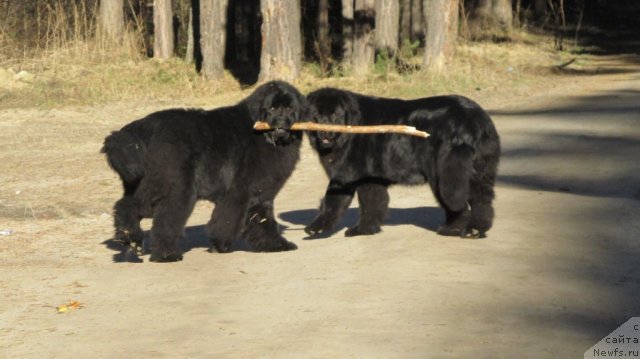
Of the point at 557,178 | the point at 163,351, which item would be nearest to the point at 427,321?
the point at 163,351

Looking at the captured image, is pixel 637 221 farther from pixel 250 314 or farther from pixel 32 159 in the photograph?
pixel 32 159

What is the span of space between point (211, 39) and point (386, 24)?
376 cm

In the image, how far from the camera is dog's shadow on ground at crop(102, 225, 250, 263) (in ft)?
30.2

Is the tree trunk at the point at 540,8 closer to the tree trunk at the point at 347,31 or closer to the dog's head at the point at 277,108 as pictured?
the tree trunk at the point at 347,31

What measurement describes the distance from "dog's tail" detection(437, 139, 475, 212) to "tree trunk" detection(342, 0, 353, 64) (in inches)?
523

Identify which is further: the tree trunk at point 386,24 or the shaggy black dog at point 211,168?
the tree trunk at point 386,24

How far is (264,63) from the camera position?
20.1 metres

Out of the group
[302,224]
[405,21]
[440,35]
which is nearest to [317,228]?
[302,224]

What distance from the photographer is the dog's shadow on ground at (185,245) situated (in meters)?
9.22

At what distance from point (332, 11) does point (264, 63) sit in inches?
407

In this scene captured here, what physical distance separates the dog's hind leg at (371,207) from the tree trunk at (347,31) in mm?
12877

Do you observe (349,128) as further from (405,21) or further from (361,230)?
(405,21)

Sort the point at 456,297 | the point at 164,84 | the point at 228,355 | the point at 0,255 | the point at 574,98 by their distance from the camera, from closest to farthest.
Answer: the point at 228,355 < the point at 456,297 < the point at 0,255 < the point at 574,98 < the point at 164,84

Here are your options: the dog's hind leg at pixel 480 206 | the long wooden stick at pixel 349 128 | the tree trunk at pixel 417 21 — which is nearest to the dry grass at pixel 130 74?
the tree trunk at pixel 417 21
